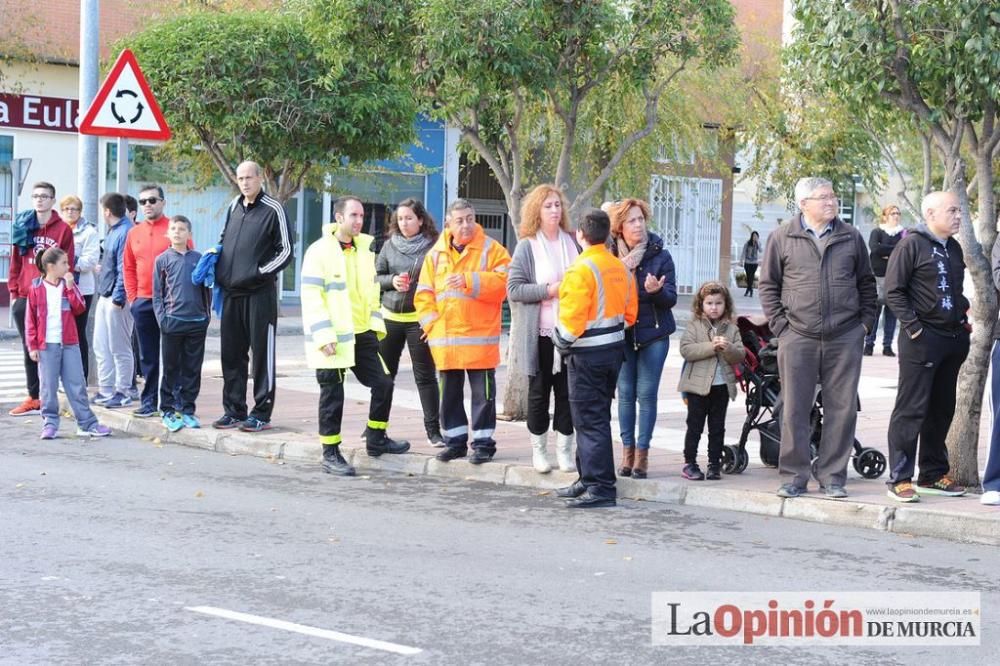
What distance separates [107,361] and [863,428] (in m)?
6.85

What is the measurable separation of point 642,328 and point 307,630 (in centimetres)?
454

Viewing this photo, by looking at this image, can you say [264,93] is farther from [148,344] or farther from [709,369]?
[709,369]

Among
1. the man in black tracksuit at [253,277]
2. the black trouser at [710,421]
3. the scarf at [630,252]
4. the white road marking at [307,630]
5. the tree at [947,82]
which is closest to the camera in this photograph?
the white road marking at [307,630]

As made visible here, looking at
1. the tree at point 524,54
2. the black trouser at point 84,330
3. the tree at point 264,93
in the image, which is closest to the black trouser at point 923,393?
the tree at point 524,54

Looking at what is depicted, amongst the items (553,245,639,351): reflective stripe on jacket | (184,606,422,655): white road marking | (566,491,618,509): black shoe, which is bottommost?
(184,606,422,655): white road marking

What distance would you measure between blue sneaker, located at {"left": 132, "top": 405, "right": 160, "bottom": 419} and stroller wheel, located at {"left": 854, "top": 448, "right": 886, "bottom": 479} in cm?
599

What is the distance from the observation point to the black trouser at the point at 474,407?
10.8 metres

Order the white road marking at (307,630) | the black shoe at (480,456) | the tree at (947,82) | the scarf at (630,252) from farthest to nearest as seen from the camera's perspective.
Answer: the black shoe at (480,456) < the scarf at (630,252) < the tree at (947,82) < the white road marking at (307,630)

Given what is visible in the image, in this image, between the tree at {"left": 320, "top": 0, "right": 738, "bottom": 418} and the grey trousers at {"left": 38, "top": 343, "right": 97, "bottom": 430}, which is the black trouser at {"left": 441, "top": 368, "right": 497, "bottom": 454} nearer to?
the tree at {"left": 320, "top": 0, "right": 738, "bottom": 418}

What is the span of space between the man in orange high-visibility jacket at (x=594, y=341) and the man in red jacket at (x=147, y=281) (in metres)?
4.74

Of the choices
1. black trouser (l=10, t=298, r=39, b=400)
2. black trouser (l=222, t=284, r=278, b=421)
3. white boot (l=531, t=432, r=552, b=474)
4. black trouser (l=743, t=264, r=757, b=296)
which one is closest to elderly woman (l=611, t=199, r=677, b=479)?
white boot (l=531, t=432, r=552, b=474)

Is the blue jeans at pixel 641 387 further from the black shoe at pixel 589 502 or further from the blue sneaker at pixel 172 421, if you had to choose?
the blue sneaker at pixel 172 421

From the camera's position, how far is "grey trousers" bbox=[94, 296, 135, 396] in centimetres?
1367

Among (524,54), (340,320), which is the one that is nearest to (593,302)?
(340,320)
